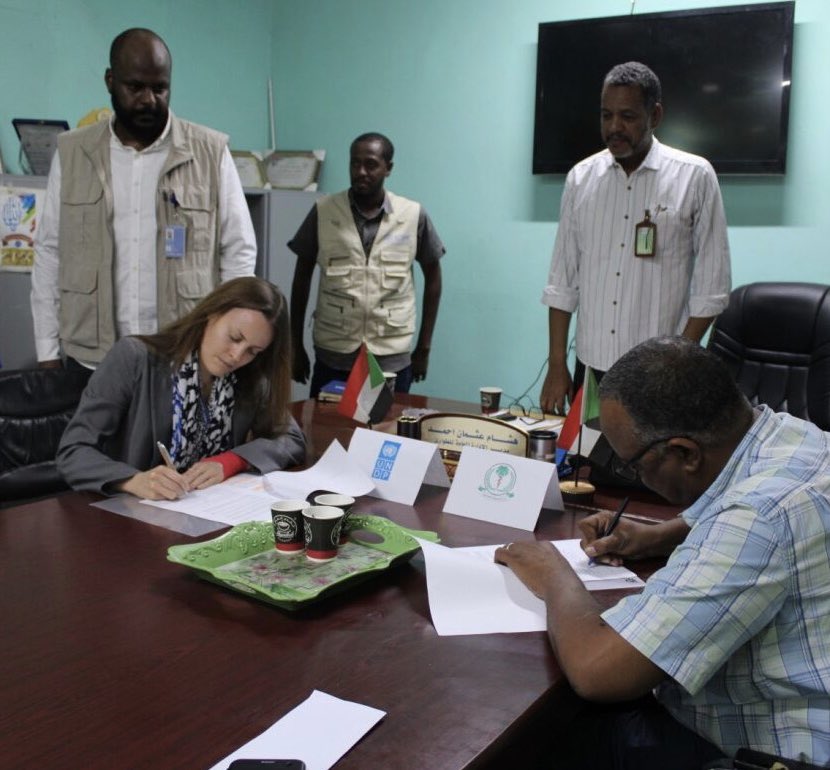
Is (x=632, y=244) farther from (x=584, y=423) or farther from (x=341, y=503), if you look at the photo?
(x=341, y=503)

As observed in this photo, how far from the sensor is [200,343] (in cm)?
211

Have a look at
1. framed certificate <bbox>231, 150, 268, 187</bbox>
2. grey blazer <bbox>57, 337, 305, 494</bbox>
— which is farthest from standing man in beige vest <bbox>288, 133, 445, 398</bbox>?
grey blazer <bbox>57, 337, 305, 494</bbox>

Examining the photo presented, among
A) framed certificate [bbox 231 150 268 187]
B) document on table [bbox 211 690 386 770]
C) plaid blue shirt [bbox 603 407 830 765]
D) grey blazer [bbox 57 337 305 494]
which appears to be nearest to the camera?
document on table [bbox 211 690 386 770]

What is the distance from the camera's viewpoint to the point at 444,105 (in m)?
4.50

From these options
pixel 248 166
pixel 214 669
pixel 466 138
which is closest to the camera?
pixel 214 669

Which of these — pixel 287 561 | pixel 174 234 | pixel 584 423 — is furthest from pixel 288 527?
pixel 174 234

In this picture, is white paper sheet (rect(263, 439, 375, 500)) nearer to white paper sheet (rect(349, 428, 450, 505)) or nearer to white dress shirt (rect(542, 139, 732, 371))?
white paper sheet (rect(349, 428, 450, 505))

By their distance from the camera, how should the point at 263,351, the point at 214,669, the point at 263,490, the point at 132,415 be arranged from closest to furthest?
1. the point at 214,669
2. the point at 263,490
3. the point at 132,415
4. the point at 263,351

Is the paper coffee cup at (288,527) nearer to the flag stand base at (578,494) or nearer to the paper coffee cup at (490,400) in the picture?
the flag stand base at (578,494)

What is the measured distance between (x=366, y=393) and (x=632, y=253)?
1064 millimetres

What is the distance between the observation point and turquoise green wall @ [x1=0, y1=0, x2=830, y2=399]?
12.3 feet

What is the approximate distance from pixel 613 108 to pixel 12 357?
2.39m

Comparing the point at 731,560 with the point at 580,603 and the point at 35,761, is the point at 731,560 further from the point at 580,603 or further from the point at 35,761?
the point at 35,761

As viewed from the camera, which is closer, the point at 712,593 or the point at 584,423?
the point at 712,593
